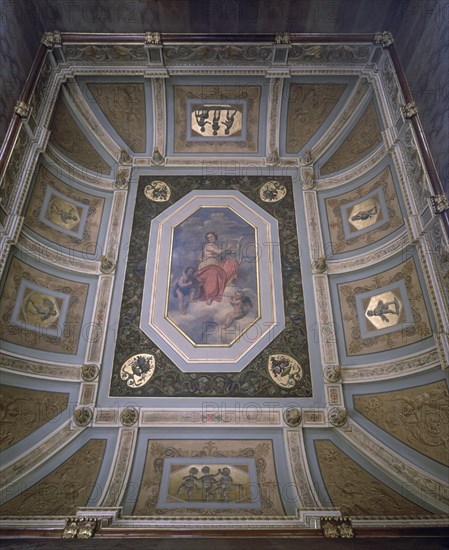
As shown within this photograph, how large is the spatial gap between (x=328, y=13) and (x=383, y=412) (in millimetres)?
9377

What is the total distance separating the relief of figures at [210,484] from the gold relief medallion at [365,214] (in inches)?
252

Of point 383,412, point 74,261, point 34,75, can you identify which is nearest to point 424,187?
point 383,412

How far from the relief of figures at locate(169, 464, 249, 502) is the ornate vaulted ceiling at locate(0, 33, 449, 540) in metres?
0.04

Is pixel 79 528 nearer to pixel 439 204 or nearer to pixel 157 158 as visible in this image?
pixel 439 204

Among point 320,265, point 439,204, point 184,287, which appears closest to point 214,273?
point 184,287

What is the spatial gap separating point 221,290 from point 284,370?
8.29 ft

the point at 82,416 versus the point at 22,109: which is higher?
the point at 22,109

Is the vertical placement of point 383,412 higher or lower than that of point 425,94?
lower

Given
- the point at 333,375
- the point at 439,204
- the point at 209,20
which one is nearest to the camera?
the point at 439,204

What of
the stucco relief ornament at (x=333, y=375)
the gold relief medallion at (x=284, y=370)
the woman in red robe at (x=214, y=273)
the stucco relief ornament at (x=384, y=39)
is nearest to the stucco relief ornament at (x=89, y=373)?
the woman in red robe at (x=214, y=273)

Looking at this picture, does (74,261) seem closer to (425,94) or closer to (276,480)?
(276,480)

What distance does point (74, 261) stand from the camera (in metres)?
9.01

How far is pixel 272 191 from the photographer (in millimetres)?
10484

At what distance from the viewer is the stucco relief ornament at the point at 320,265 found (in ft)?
29.9
